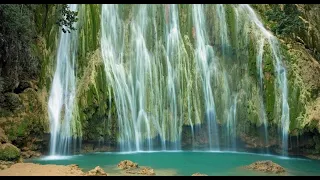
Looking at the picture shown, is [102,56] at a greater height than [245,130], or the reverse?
[102,56]

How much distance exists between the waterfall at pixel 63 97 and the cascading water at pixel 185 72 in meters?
1.93

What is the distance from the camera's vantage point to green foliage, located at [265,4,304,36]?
2083cm

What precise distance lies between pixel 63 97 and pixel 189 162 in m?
8.00

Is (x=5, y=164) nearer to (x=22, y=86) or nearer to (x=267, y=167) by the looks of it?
(x=22, y=86)

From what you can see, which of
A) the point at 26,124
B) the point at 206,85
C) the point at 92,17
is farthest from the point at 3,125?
the point at 206,85

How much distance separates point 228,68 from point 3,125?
12649mm

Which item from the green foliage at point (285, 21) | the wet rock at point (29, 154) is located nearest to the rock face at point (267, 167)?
the green foliage at point (285, 21)

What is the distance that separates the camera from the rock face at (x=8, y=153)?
1446 centimetres

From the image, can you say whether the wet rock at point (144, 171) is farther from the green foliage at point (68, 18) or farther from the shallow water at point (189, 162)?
the green foliage at point (68, 18)

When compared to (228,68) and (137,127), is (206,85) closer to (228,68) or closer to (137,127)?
(228,68)

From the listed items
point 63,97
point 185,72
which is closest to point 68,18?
point 63,97

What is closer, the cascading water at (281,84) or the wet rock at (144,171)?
the wet rock at (144,171)

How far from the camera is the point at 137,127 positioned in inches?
797

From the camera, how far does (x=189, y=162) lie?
53.3 ft
